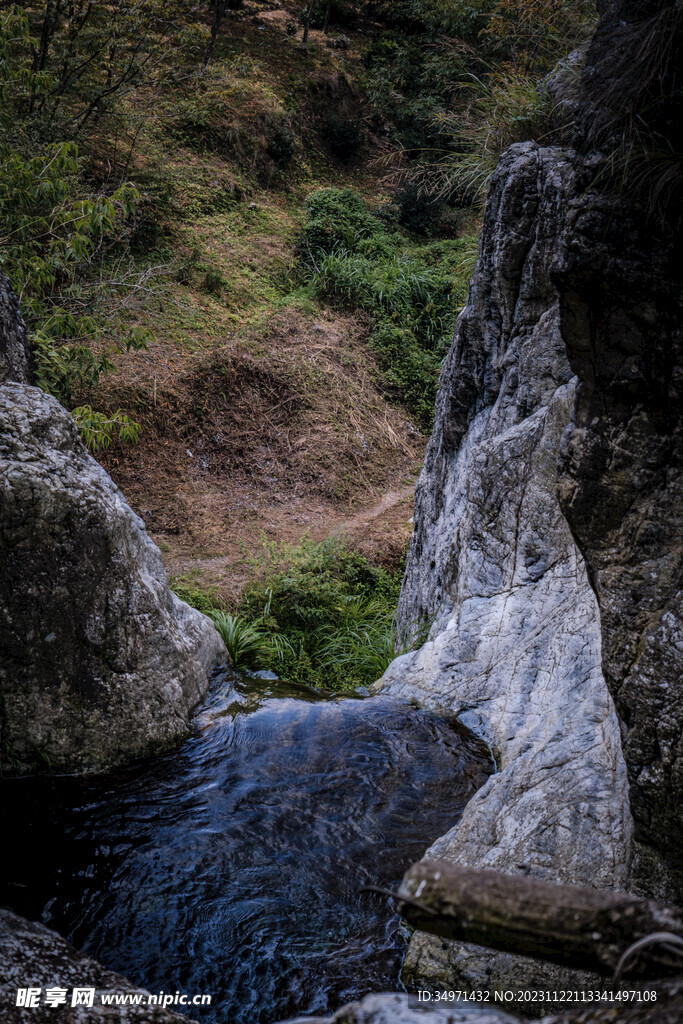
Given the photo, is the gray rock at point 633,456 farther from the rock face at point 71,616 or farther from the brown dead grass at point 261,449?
the brown dead grass at point 261,449

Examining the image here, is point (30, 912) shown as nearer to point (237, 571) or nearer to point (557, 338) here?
point (557, 338)

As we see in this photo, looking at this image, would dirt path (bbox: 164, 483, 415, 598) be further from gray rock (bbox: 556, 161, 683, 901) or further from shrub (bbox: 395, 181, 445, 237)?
shrub (bbox: 395, 181, 445, 237)

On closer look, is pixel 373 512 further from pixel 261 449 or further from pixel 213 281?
pixel 213 281

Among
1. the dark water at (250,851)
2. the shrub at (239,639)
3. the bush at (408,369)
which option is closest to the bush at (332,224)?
the bush at (408,369)

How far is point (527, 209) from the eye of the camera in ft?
15.4

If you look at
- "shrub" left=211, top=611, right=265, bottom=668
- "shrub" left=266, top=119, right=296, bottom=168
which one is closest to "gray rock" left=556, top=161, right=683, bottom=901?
"shrub" left=211, top=611, right=265, bottom=668

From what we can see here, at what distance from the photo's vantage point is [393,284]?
41.2ft

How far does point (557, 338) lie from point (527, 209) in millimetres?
982

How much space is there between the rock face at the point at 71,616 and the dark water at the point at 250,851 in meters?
0.20

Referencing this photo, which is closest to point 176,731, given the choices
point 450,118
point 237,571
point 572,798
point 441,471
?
point 572,798

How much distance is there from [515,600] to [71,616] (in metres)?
2.69

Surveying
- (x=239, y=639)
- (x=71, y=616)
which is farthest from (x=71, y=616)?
(x=239, y=639)

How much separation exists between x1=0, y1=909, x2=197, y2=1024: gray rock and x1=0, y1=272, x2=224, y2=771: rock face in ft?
3.76

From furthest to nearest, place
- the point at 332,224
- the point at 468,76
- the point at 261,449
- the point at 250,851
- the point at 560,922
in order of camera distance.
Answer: the point at 468,76, the point at 332,224, the point at 261,449, the point at 250,851, the point at 560,922
